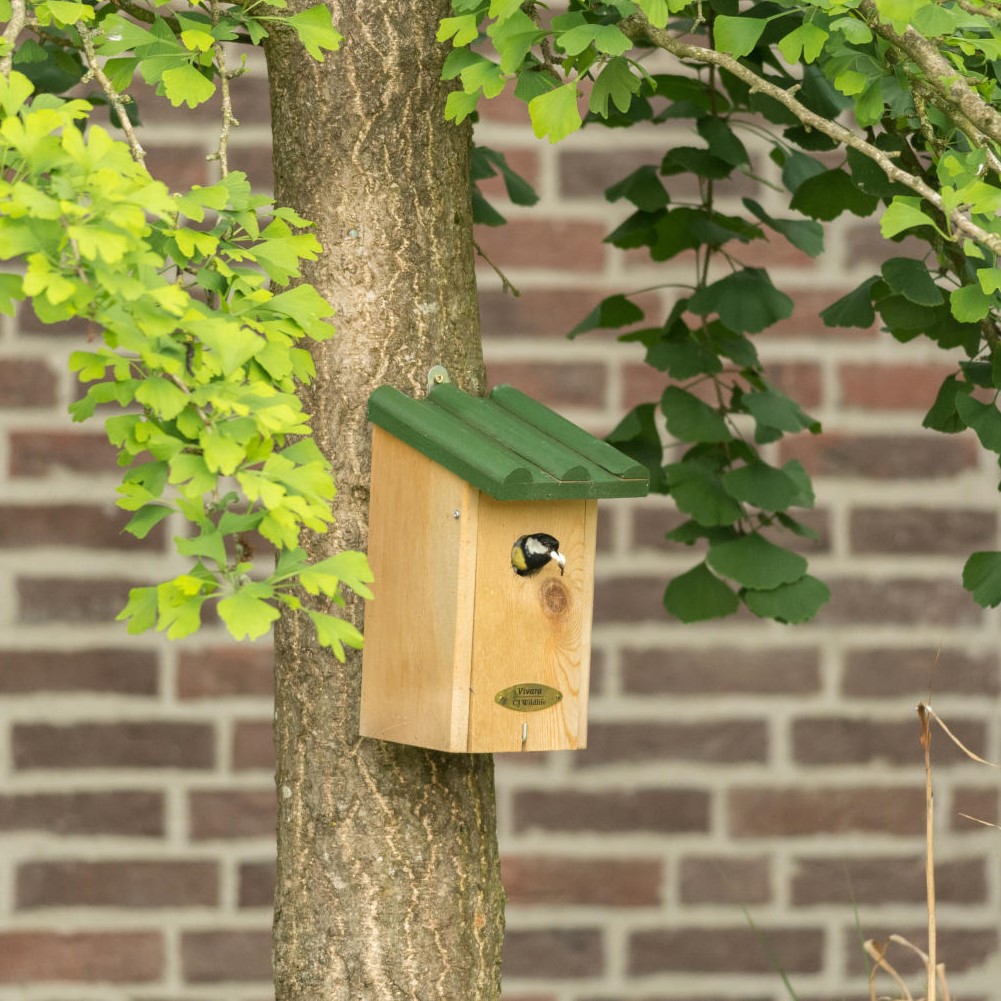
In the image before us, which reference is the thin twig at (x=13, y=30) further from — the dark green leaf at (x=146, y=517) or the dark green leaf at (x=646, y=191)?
the dark green leaf at (x=646, y=191)

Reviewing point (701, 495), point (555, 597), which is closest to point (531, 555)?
point (555, 597)

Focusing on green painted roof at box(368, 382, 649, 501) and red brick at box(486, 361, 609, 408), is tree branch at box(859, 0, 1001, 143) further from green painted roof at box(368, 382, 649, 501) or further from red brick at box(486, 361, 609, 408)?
red brick at box(486, 361, 609, 408)

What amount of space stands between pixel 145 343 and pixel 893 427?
1306 mm

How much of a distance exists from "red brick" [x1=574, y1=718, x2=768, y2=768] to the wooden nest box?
0.72m

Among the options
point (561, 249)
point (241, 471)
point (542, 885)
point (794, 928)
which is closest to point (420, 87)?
point (241, 471)

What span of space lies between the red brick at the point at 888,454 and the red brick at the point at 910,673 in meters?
0.23

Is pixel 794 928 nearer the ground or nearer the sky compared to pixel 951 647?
nearer the ground

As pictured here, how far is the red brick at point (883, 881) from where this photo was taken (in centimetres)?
192

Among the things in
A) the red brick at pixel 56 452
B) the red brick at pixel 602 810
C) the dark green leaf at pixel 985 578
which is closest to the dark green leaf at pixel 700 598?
the dark green leaf at pixel 985 578

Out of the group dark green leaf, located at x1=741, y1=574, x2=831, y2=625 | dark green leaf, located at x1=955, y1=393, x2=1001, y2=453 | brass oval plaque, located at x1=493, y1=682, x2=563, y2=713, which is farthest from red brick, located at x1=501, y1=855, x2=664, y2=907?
dark green leaf, located at x1=955, y1=393, x2=1001, y2=453

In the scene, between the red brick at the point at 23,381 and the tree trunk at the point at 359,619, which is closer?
the tree trunk at the point at 359,619

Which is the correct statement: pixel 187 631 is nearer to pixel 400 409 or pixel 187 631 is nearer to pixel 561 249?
pixel 400 409

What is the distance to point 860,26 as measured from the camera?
0.93m

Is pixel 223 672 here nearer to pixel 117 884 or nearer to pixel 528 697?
pixel 117 884
